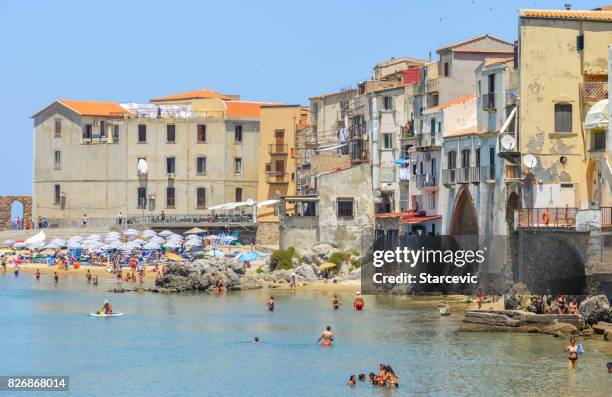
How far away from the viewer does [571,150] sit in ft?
216

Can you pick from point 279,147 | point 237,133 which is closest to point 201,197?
point 237,133

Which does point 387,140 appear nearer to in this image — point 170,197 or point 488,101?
point 488,101

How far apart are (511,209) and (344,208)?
79.3ft

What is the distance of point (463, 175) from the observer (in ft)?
247

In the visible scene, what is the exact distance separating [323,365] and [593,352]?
9.74 metres

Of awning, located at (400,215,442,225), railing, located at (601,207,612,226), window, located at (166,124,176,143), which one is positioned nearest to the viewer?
railing, located at (601,207,612,226)

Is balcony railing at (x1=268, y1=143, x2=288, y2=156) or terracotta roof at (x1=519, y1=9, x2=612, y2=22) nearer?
terracotta roof at (x1=519, y1=9, x2=612, y2=22)

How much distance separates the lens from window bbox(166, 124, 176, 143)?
11375 cm

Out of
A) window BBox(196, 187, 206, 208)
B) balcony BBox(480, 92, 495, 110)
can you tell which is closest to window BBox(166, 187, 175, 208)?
window BBox(196, 187, 206, 208)

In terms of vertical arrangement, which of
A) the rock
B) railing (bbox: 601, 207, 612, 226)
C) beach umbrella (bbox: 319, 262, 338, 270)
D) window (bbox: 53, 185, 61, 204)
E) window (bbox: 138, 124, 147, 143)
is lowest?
the rock

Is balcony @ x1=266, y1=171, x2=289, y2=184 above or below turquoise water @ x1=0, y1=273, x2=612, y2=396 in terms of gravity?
above

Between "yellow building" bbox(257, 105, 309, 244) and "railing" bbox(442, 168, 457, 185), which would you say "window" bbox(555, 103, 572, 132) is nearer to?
"railing" bbox(442, 168, 457, 185)

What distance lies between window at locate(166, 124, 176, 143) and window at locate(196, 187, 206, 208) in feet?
14.6

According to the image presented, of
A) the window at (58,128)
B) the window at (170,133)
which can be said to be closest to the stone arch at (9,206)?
the window at (58,128)
